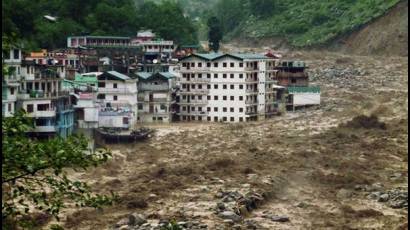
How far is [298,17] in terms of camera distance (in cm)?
10381

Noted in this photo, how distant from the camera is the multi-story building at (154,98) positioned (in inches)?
2158

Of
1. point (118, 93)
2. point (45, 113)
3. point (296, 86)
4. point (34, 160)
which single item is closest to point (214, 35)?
point (296, 86)

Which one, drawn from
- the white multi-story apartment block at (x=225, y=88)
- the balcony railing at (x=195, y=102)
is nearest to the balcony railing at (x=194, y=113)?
the white multi-story apartment block at (x=225, y=88)

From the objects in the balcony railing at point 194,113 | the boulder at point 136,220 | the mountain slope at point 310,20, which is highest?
the mountain slope at point 310,20

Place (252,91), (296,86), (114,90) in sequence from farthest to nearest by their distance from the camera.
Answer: (296,86) < (252,91) < (114,90)

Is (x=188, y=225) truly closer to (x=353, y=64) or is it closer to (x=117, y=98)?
(x=117, y=98)

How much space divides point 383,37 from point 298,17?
18338 millimetres

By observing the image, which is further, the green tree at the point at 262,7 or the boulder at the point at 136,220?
the green tree at the point at 262,7

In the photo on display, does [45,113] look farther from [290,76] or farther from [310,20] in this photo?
[310,20]

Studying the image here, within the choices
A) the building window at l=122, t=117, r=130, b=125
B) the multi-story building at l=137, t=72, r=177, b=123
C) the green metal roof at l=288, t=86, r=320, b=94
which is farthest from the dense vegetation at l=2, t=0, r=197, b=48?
the green metal roof at l=288, t=86, r=320, b=94

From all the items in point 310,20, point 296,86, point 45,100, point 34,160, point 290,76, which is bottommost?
point 34,160

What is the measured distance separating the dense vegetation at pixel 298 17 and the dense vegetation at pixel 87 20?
16808 mm

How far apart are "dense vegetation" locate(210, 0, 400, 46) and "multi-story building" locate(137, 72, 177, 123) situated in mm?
41683

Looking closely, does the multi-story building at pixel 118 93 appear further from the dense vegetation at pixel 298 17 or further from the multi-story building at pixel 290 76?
the dense vegetation at pixel 298 17
